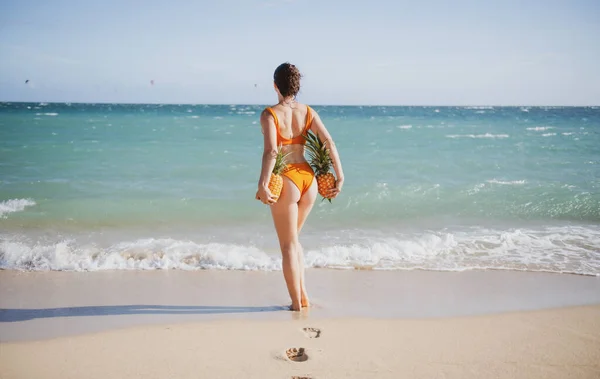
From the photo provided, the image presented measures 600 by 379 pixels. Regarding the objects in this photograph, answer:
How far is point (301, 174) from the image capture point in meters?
3.88

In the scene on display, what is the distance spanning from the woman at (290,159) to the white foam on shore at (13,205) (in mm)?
6641

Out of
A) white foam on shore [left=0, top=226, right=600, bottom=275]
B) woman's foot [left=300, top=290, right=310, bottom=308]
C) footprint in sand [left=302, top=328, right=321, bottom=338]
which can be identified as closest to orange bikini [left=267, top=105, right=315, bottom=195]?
woman's foot [left=300, top=290, right=310, bottom=308]

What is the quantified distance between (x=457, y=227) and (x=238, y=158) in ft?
31.9

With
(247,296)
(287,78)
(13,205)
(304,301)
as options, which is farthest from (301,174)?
(13,205)

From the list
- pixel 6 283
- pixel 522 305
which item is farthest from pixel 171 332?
pixel 522 305

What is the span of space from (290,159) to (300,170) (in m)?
0.13

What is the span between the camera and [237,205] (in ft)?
30.7

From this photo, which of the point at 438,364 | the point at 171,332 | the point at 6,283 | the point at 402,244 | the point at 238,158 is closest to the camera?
the point at 438,364

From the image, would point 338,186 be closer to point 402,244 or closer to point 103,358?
point 103,358

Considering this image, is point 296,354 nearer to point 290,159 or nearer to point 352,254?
point 290,159

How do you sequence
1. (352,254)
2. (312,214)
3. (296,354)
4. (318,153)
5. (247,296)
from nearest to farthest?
(296,354) → (318,153) → (247,296) → (352,254) → (312,214)

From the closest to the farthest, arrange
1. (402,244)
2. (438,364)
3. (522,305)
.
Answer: (438,364), (522,305), (402,244)

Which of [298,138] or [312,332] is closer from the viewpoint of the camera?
[312,332]

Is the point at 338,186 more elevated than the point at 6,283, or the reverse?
the point at 338,186
